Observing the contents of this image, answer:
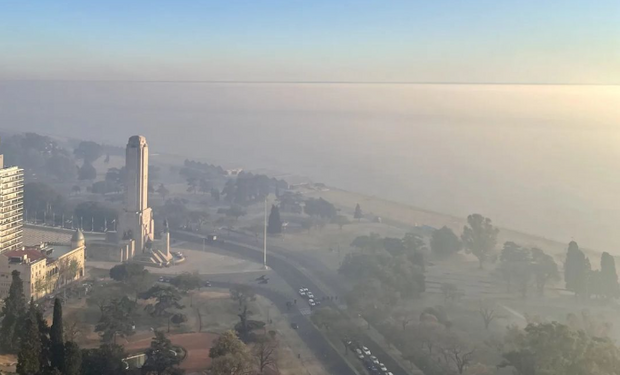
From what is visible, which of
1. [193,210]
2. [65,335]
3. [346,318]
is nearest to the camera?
[65,335]

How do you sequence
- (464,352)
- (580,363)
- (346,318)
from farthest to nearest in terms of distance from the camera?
(346,318)
(464,352)
(580,363)

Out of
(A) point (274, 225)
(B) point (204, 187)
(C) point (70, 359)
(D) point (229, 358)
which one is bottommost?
(D) point (229, 358)

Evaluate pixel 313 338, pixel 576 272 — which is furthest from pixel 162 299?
pixel 576 272

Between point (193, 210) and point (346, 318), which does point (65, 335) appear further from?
point (193, 210)

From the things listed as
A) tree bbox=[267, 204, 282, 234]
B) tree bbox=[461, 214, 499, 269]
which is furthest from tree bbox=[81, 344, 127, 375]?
tree bbox=[267, 204, 282, 234]

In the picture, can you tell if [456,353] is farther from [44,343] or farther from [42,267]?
[42,267]

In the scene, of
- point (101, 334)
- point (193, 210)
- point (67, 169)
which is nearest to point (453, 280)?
point (101, 334)
